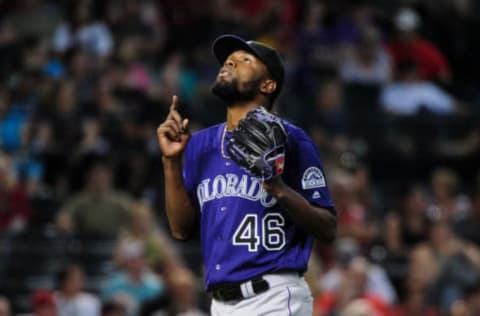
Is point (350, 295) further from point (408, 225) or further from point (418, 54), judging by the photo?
point (418, 54)

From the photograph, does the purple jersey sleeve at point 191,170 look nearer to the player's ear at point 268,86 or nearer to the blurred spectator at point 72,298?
the player's ear at point 268,86

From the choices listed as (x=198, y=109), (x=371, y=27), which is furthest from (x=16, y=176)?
(x=371, y=27)

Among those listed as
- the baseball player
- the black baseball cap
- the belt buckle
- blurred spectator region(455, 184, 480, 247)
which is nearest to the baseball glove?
the baseball player

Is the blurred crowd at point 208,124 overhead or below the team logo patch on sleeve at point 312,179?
below

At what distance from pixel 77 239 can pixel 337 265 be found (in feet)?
6.89

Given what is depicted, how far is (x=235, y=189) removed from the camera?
5516 millimetres

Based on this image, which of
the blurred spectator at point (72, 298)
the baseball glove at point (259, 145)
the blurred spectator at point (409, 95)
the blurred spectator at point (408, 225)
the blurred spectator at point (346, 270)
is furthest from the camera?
the blurred spectator at point (409, 95)

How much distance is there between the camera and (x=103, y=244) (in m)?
10.9

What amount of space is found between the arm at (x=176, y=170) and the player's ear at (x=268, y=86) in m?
0.35

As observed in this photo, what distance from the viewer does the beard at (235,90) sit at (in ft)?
18.0

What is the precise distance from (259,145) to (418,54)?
9940mm

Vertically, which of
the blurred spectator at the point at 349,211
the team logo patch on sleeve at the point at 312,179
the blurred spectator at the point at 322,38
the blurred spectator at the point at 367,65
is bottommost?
the blurred spectator at the point at 349,211

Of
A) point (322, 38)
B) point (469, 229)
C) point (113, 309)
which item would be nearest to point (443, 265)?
point (469, 229)

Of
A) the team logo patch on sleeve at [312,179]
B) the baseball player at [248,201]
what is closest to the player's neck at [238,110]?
the baseball player at [248,201]
